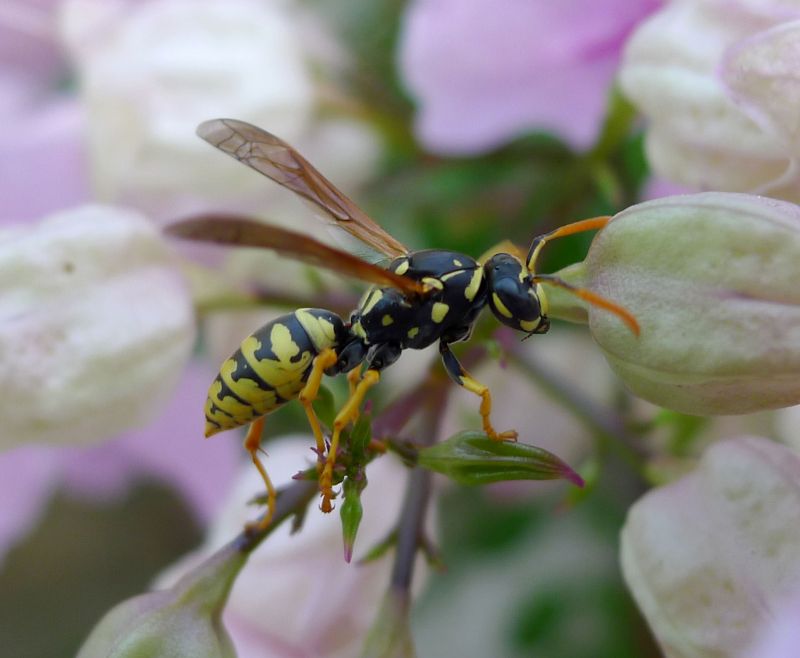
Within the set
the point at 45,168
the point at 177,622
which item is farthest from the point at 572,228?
the point at 45,168

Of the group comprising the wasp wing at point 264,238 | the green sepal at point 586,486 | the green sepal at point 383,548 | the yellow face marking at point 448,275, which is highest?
the wasp wing at point 264,238

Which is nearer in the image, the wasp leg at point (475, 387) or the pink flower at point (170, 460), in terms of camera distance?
the wasp leg at point (475, 387)

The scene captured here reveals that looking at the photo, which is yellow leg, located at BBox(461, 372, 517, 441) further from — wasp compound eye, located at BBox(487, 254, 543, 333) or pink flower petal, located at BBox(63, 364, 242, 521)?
pink flower petal, located at BBox(63, 364, 242, 521)

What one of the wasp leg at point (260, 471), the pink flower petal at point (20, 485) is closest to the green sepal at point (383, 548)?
the wasp leg at point (260, 471)

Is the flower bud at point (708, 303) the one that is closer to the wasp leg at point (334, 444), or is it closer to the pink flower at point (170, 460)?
the wasp leg at point (334, 444)

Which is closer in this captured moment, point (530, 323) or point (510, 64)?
point (530, 323)

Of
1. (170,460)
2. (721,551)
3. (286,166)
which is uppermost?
(286,166)

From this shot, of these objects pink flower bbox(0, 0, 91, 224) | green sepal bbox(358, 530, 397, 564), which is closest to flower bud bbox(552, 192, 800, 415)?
green sepal bbox(358, 530, 397, 564)

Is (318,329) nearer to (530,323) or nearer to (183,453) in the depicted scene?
(530,323)
